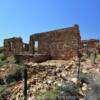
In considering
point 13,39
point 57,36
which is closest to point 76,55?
point 57,36

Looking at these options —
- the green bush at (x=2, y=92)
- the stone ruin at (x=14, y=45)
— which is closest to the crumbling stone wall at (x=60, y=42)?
the stone ruin at (x=14, y=45)

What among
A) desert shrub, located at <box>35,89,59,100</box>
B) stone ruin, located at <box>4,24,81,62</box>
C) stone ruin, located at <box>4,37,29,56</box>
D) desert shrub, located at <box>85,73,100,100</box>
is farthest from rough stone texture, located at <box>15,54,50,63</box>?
desert shrub, located at <box>35,89,59,100</box>

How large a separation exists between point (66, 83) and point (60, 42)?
7616 millimetres

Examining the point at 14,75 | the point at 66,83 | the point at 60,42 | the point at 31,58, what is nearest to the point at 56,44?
the point at 60,42

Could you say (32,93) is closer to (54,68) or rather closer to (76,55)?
(54,68)

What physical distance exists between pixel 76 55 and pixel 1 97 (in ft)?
24.4

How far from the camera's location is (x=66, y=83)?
12.7 meters

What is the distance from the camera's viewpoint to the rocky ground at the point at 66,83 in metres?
11.9

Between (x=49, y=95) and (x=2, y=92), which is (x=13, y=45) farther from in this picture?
(x=49, y=95)

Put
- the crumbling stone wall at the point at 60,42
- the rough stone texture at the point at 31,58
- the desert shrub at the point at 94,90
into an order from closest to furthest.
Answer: the desert shrub at the point at 94,90
the crumbling stone wall at the point at 60,42
the rough stone texture at the point at 31,58

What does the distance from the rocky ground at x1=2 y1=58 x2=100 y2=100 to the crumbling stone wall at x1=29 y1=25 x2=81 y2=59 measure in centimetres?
370

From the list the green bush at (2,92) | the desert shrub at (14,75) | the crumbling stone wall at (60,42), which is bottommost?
the green bush at (2,92)

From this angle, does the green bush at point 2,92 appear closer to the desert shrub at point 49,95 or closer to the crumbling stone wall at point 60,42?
the desert shrub at point 49,95

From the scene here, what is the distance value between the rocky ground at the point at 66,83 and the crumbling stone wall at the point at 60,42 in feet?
12.1
